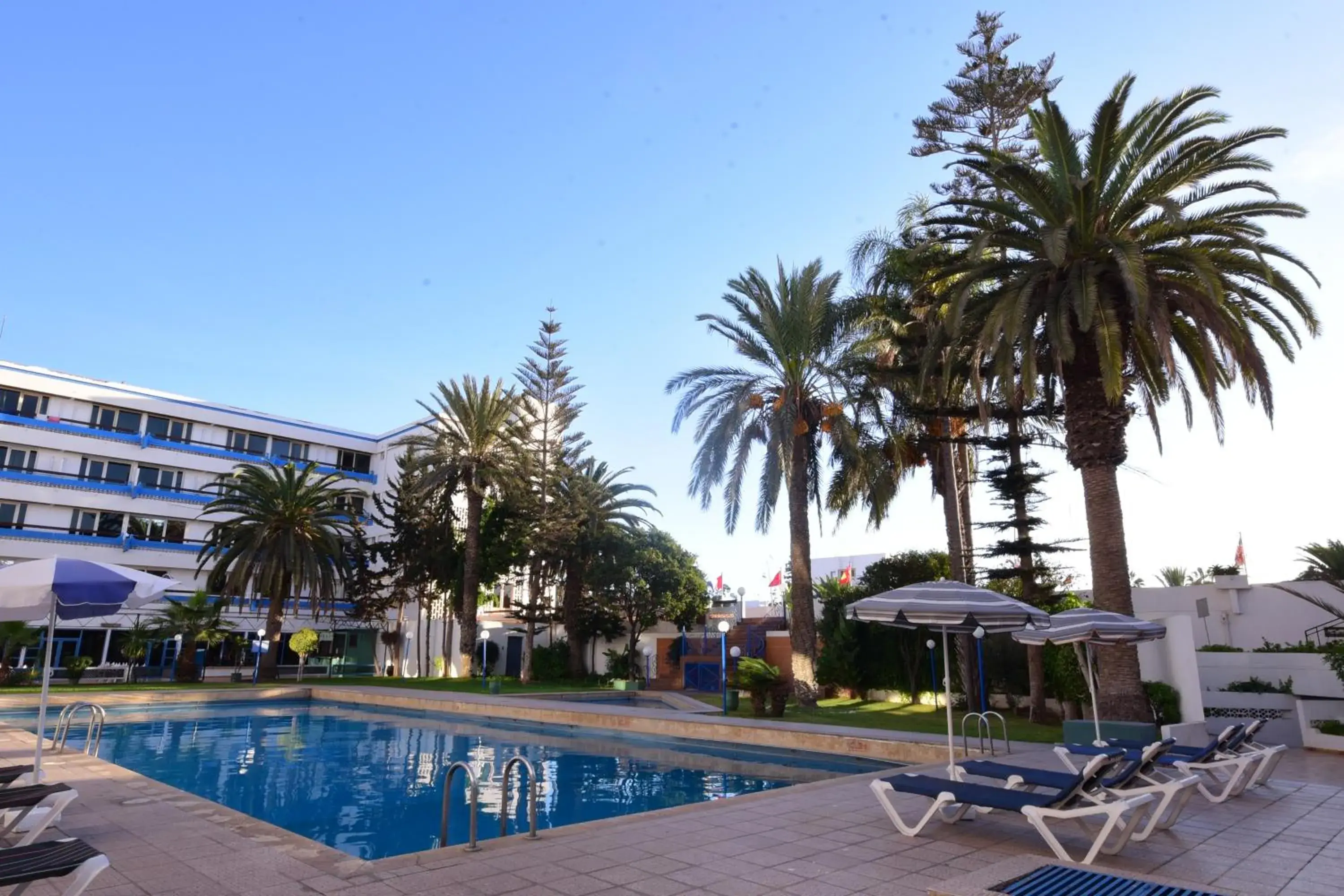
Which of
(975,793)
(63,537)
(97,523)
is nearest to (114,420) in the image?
(97,523)

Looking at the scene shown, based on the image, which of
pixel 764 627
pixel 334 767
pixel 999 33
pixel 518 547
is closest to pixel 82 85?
pixel 334 767

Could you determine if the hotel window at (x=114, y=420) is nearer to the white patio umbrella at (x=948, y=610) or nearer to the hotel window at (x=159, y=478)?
the hotel window at (x=159, y=478)

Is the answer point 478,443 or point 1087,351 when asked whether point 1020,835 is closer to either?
point 1087,351

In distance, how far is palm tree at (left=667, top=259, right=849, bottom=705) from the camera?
21.0m

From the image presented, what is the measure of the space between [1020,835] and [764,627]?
25.5 m

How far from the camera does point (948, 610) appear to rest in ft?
28.1

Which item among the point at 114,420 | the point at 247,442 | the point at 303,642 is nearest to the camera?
the point at 303,642

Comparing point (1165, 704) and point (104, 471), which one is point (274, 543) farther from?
point (1165, 704)

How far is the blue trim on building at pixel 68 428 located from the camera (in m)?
41.8

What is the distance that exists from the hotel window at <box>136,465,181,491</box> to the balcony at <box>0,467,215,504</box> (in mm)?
184

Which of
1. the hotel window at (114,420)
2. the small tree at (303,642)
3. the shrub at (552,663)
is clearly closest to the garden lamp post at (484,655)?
the shrub at (552,663)

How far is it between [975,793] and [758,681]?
12.9 metres

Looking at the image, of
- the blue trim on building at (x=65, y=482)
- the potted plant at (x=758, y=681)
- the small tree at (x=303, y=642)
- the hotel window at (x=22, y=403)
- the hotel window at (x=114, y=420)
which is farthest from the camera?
the hotel window at (x=114, y=420)

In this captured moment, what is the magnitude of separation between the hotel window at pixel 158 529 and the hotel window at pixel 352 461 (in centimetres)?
1015
